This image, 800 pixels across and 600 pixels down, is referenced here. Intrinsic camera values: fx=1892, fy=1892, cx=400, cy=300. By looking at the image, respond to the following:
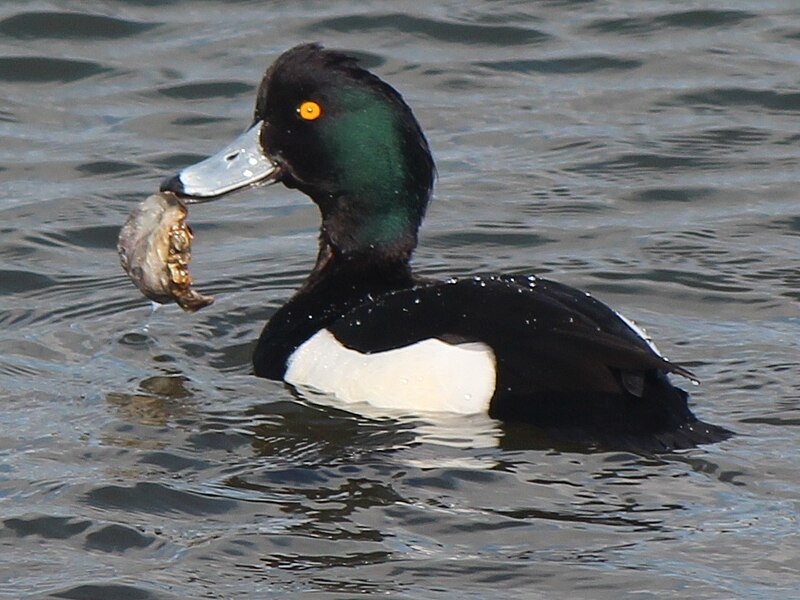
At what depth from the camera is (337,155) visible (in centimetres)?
698

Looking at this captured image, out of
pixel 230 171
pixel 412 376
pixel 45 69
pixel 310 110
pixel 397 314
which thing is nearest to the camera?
pixel 412 376

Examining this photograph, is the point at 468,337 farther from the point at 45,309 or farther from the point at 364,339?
the point at 45,309

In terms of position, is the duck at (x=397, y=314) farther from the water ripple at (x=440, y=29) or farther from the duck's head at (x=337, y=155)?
the water ripple at (x=440, y=29)

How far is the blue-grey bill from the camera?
6.97m

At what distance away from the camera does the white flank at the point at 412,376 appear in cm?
593

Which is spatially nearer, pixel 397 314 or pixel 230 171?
pixel 397 314

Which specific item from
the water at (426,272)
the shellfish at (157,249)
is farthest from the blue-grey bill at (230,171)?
the water at (426,272)

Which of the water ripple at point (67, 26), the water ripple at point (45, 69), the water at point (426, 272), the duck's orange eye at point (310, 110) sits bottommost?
the water at point (426, 272)

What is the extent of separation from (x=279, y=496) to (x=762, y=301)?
2674 millimetres

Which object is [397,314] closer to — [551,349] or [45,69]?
[551,349]

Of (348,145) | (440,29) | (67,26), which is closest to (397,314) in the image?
(348,145)

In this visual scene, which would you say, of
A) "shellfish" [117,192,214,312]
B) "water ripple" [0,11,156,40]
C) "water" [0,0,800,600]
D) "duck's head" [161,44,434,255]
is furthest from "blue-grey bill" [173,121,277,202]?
"water ripple" [0,11,156,40]

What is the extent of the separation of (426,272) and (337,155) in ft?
4.09

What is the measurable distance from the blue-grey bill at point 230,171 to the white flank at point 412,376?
89 centimetres
